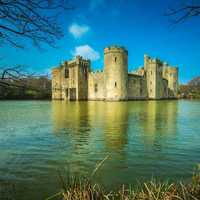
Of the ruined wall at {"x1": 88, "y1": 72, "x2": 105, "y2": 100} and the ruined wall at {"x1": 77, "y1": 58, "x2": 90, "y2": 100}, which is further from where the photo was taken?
the ruined wall at {"x1": 77, "y1": 58, "x2": 90, "y2": 100}

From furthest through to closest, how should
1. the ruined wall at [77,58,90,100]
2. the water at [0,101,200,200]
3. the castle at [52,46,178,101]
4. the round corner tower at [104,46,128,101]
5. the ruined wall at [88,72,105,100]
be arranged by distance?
1. the ruined wall at [77,58,90,100]
2. the ruined wall at [88,72,105,100]
3. the castle at [52,46,178,101]
4. the round corner tower at [104,46,128,101]
5. the water at [0,101,200,200]

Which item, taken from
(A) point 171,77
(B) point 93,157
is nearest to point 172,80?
(A) point 171,77

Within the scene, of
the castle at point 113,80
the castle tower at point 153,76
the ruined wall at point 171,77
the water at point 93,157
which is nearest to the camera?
the water at point 93,157

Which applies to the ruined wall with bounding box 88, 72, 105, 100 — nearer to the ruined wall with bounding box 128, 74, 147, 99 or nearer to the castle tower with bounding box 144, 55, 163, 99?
the ruined wall with bounding box 128, 74, 147, 99

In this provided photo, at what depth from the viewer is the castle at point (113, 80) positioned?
4803cm

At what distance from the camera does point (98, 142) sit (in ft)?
29.3

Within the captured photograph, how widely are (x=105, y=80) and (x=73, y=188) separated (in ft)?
151

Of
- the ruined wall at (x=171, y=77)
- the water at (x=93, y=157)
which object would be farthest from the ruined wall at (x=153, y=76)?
the water at (x=93, y=157)

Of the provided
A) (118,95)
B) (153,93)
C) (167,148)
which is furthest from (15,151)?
(153,93)

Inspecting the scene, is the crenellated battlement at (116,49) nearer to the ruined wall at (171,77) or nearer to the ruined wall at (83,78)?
the ruined wall at (83,78)

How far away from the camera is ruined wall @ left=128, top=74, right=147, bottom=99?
53197 millimetres

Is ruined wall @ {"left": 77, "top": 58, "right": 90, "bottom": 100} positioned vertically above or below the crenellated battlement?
below

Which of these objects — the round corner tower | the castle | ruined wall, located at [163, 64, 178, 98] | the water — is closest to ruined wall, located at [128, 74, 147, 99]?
the castle

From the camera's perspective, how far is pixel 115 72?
157ft
